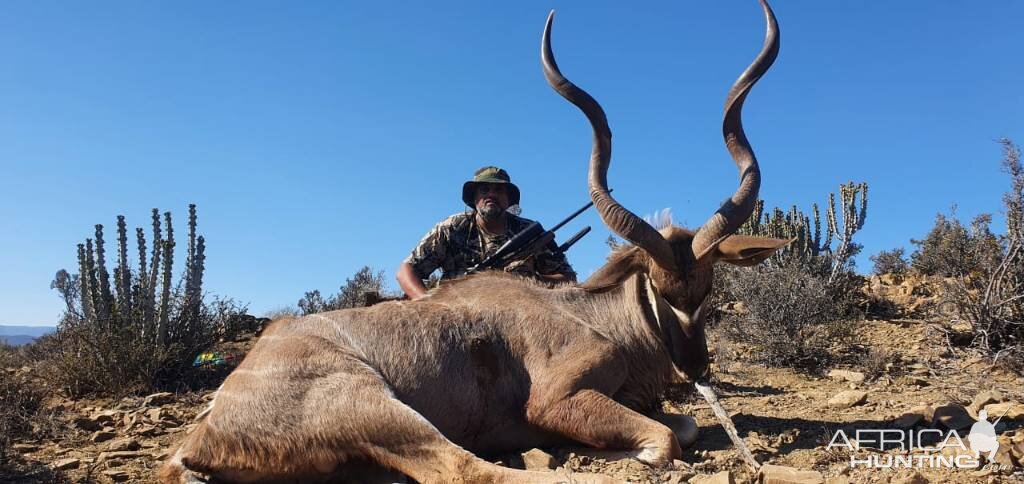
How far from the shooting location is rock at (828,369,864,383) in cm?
753

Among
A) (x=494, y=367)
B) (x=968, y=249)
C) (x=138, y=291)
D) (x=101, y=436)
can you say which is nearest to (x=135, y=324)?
(x=138, y=291)

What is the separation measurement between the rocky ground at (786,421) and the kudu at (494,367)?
37 centimetres

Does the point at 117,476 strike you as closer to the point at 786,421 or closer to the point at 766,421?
the point at 766,421

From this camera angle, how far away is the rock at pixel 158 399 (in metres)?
8.05

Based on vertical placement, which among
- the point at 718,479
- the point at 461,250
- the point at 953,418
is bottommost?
the point at 718,479

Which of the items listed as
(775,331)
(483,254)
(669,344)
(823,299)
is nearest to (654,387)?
(669,344)

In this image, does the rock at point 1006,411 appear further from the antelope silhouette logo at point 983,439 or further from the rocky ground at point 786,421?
the antelope silhouette logo at point 983,439

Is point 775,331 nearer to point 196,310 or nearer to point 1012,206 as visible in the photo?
point 1012,206

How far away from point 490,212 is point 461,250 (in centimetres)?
57

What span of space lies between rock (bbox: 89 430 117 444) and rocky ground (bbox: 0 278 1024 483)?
0.01 meters

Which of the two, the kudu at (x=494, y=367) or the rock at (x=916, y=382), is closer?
the kudu at (x=494, y=367)

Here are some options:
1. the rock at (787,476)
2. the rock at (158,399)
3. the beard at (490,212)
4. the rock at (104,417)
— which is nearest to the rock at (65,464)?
the rock at (104,417)

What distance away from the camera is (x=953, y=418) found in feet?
16.1

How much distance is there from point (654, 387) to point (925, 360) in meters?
4.36
